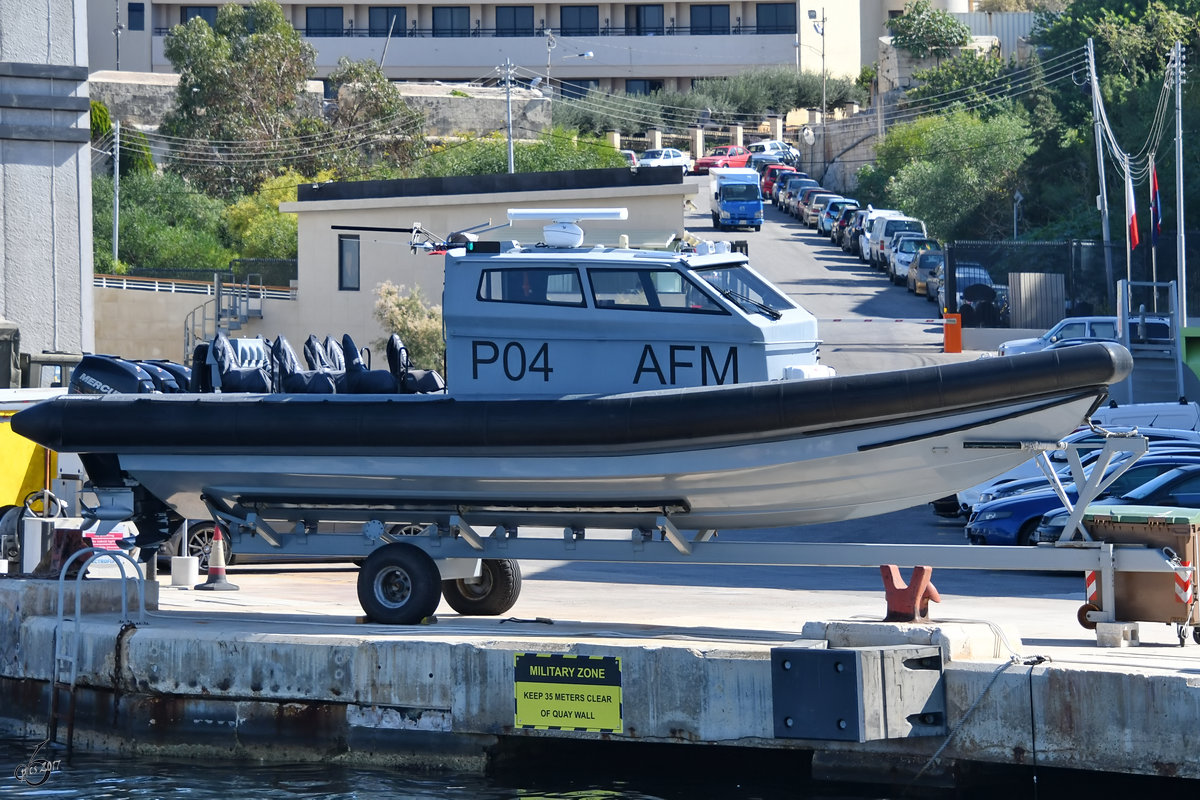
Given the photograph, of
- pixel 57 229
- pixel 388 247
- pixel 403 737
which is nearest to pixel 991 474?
pixel 403 737

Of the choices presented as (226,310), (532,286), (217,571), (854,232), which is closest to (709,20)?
(854,232)

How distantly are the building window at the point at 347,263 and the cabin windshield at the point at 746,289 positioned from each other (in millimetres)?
25509

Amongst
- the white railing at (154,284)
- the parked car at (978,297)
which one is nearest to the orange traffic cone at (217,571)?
the white railing at (154,284)

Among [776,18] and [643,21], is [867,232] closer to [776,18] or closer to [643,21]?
[776,18]

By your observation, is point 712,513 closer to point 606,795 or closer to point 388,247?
point 606,795

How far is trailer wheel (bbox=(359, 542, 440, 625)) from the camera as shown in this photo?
1219 centimetres

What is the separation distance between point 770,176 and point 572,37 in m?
31.0

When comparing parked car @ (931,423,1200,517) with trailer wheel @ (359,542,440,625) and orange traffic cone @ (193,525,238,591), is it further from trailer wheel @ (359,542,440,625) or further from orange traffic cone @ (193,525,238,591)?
trailer wheel @ (359,542,440,625)

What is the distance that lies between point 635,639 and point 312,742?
2577mm

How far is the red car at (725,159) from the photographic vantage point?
72.4 m

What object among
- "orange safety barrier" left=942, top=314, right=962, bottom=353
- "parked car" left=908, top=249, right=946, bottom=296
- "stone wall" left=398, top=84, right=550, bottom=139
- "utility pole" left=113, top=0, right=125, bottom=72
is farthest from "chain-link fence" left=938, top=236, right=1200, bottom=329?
"utility pole" left=113, top=0, right=125, bottom=72

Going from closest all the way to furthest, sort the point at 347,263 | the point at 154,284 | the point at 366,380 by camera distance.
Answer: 1. the point at 366,380
2. the point at 347,263
3. the point at 154,284

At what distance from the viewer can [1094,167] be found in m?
50.4

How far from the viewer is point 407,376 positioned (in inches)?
512
